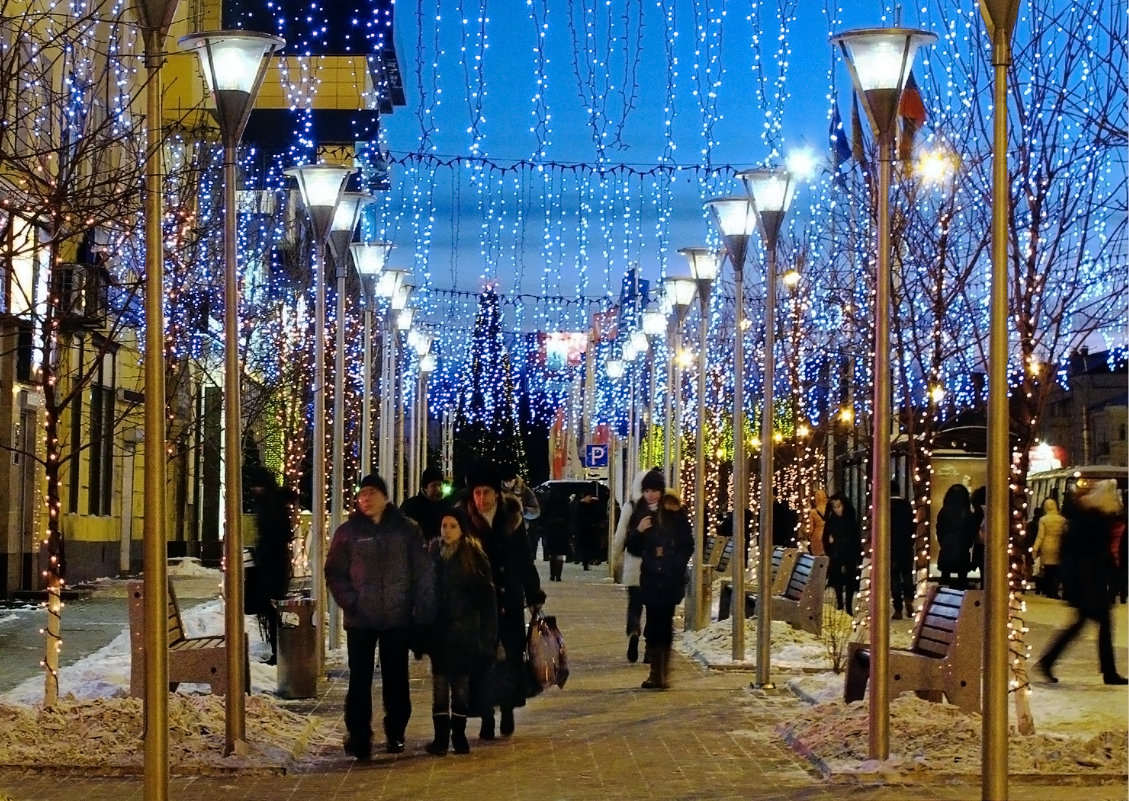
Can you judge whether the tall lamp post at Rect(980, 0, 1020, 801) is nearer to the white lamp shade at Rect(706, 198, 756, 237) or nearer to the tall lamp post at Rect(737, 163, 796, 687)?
the tall lamp post at Rect(737, 163, 796, 687)

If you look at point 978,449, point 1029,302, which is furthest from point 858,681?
point 978,449

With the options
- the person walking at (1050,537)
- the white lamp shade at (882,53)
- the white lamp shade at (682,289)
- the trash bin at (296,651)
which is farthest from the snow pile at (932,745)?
the white lamp shade at (682,289)

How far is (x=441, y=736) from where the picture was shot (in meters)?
12.8

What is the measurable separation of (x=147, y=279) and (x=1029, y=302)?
29.6 feet

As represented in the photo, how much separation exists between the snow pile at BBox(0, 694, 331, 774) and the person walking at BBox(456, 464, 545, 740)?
1.24 metres

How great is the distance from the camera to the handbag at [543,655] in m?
13.7

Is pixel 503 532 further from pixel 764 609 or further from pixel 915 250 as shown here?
pixel 915 250

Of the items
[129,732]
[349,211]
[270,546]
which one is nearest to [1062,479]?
[349,211]

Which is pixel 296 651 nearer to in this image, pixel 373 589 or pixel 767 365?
pixel 373 589

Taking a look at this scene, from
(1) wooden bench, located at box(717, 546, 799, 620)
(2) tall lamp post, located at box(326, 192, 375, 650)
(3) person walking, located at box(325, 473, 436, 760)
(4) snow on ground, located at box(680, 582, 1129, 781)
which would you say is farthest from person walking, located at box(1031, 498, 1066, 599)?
(3) person walking, located at box(325, 473, 436, 760)

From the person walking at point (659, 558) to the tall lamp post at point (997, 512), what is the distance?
824 centimetres

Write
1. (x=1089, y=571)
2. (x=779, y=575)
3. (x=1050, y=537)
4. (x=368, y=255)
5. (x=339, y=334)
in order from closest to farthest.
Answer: (x=1089, y=571)
(x=339, y=334)
(x=779, y=575)
(x=368, y=255)
(x=1050, y=537)

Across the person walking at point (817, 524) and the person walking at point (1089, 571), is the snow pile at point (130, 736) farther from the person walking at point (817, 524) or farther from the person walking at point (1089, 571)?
the person walking at point (817, 524)

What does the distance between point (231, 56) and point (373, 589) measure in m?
3.47
